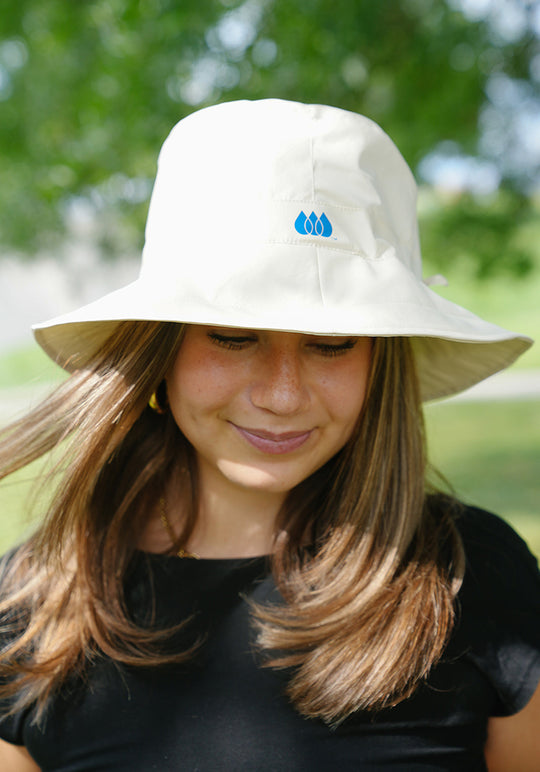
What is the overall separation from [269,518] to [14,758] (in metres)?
0.70

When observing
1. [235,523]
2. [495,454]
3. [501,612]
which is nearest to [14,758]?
[235,523]

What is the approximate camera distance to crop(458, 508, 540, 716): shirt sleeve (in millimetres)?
1578

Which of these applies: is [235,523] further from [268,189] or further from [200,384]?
[268,189]

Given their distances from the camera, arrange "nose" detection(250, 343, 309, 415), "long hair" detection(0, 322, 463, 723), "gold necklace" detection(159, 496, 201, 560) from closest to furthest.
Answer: "nose" detection(250, 343, 309, 415) < "long hair" detection(0, 322, 463, 723) < "gold necklace" detection(159, 496, 201, 560)

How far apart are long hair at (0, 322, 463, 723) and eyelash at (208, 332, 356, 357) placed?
10cm

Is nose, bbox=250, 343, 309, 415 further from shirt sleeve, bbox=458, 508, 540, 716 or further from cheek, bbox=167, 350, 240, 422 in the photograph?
shirt sleeve, bbox=458, 508, 540, 716

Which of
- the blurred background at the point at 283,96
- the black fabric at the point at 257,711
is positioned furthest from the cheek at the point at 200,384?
the blurred background at the point at 283,96

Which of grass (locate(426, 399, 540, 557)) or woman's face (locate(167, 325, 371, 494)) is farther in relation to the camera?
grass (locate(426, 399, 540, 557))

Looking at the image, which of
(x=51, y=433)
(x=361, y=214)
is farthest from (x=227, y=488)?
(x=361, y=214)

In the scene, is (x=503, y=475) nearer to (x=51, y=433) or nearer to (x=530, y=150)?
(x=530, y=150)

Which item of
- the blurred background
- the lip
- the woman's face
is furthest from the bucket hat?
the blurred background

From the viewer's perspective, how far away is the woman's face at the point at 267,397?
1.47 meters

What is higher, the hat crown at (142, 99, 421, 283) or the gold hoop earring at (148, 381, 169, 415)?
the hat crown at (142, 99, 421, 283)

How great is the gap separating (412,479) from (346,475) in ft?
0.46
